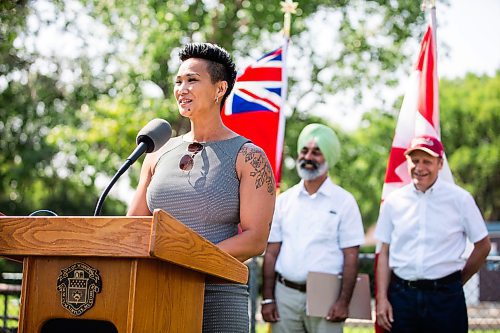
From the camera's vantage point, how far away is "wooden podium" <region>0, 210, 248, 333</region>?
2057 mm

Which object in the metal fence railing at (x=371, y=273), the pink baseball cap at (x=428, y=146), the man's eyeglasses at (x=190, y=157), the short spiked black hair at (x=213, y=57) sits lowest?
the metal fence railing at (x=371, y=273)

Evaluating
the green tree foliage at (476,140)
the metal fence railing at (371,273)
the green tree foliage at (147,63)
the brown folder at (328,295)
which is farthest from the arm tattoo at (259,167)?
the green tree foliage at (476,140)

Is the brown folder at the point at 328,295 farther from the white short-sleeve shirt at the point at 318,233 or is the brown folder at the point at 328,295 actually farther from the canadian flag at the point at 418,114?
the canadian flag at the point at 418,114

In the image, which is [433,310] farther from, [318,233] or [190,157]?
[190,157]

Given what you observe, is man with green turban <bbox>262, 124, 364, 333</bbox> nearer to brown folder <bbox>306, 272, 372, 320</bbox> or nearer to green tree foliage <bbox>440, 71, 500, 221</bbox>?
brown folder <bbox>306, 272, 372, 320</bbox>

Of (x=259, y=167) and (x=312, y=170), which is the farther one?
(x=312, y=170)

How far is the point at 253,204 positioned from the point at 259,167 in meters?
0.17

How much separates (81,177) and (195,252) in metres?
16.0

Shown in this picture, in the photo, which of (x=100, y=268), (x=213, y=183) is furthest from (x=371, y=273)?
(x=100, y=268)

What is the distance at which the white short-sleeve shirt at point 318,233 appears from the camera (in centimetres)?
538

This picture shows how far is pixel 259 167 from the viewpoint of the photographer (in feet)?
9.80

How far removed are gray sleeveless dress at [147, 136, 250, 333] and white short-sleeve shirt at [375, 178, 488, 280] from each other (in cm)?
237

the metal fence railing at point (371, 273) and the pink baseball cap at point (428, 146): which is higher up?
the pink baseball cap at point (428, 146)

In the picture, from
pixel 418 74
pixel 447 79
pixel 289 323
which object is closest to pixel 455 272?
pixel 289 323
